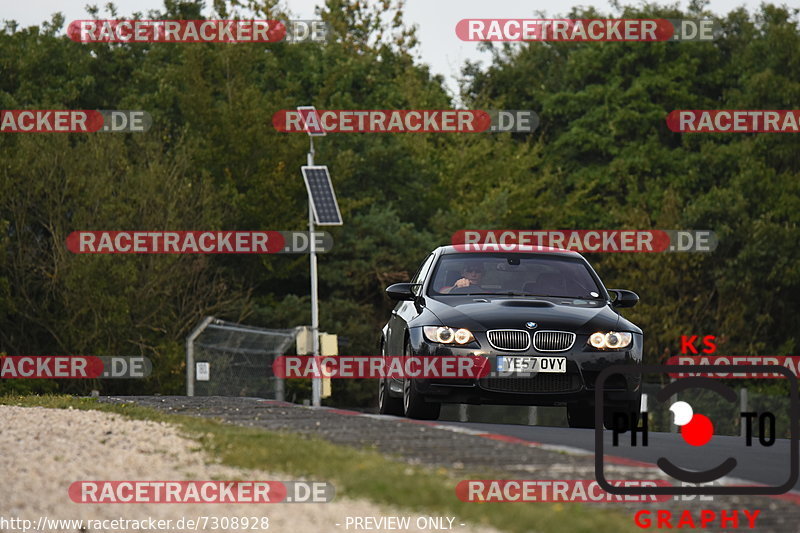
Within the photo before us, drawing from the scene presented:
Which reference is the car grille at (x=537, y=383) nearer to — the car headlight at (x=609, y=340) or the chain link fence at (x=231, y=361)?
the car headlight at (x=609, y=340)

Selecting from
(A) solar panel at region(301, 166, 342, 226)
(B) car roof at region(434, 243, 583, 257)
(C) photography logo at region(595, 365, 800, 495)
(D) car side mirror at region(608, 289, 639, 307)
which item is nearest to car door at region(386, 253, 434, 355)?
(B) car roof at region(434, 243, 583, 257)

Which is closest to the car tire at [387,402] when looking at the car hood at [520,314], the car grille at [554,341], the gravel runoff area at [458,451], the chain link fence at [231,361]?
the gravel runoff area at [458,451]

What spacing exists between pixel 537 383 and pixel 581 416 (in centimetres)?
135

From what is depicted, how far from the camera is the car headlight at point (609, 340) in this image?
558 inches

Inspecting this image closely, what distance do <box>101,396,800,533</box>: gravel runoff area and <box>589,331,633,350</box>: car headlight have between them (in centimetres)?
202

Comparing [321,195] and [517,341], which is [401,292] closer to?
[517,341]

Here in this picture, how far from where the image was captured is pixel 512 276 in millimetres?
15703

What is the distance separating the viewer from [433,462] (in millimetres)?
9969

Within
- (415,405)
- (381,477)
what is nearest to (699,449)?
(415,405)

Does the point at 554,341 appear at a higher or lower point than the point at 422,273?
lower

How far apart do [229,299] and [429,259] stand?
30661 mm

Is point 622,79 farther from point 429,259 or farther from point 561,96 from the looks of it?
point 429,259

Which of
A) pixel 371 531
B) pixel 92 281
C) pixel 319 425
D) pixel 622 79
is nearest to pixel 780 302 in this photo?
pixel 622 79

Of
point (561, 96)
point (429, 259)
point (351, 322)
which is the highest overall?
point (561, 96)
